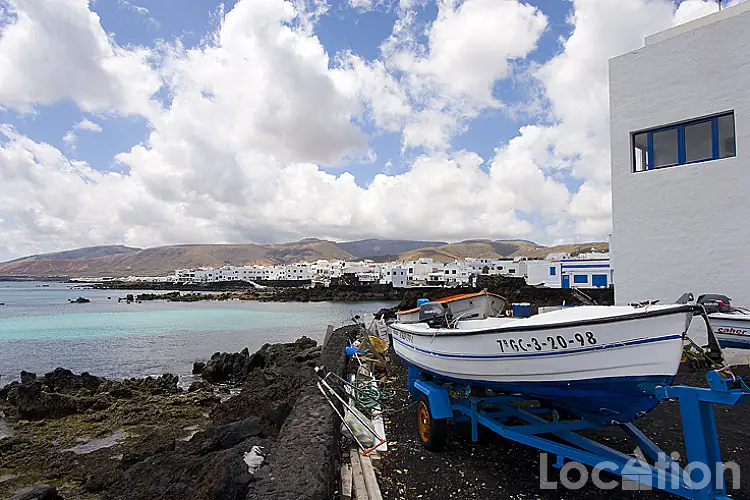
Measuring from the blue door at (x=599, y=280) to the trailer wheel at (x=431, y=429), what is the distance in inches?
1726

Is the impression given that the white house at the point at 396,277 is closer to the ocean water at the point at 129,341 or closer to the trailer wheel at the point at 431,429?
the ocean water at the point at 129,341

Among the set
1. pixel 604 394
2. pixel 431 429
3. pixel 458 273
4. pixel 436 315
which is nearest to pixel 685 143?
pixel 436 315

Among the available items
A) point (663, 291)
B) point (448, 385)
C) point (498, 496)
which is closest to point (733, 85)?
point (663, 291)

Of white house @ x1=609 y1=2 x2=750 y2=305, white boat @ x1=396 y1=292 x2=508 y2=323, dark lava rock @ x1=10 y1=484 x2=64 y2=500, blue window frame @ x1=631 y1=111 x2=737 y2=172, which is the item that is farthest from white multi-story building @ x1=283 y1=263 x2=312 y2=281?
dark lava rock @ x1=10 y1=484 x2=64 y2=500

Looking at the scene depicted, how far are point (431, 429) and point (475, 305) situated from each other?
2.00 meters

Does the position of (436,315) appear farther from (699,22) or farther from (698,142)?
(699,22)

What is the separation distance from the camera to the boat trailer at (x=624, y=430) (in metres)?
3.18

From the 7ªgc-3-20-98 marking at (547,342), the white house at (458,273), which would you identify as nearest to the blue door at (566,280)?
the white house at (458,273)

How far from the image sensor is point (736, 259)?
9.70m

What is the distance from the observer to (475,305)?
6.83 meters

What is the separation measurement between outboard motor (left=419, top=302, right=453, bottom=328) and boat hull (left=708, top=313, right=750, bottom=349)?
434 cm

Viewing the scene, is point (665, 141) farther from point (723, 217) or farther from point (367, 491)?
point (367, 491)

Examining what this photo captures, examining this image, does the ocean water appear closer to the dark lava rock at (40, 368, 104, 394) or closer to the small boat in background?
the dark lava rock at (40, 368, 104, 394)

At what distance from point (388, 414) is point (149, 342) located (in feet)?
81.5
